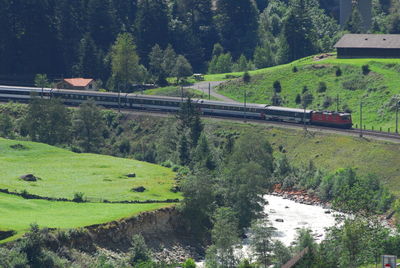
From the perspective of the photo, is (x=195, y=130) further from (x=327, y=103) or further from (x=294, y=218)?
(x=294, y=218)

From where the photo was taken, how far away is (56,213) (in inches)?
4882

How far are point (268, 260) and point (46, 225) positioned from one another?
22.7m

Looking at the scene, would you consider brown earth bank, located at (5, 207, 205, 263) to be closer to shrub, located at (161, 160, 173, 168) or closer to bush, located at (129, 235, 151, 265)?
bush, located at (129, 235, 151, 265)

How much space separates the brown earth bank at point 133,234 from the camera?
11425cm

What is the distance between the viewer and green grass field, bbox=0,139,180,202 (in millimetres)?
136750

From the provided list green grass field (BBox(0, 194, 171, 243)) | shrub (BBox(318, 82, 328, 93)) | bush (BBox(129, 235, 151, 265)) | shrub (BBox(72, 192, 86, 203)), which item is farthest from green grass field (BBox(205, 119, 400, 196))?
bush (BBox(129, 235, 151, 265))


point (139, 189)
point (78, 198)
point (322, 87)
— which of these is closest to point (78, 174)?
point (139, 189)

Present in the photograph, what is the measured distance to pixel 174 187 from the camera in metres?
144

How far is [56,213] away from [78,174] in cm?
2485

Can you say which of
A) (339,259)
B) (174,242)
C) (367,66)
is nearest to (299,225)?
(174,242)

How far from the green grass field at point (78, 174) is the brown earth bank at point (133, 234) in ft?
25.2

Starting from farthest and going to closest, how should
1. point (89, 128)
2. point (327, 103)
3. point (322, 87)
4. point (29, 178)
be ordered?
point (322, 87) → point (327, 103) → point (89, 128) → point (29, 178)

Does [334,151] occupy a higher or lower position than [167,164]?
higher

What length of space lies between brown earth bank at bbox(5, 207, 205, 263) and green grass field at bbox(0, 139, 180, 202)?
768cm
